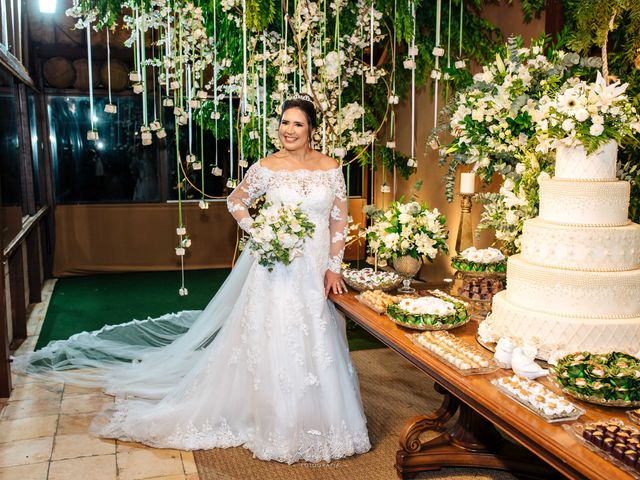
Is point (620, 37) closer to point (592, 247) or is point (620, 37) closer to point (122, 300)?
point (592, 247)

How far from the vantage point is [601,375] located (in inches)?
93.6

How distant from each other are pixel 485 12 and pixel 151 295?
15.9ft

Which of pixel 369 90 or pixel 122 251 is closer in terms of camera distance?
pixel 369 90

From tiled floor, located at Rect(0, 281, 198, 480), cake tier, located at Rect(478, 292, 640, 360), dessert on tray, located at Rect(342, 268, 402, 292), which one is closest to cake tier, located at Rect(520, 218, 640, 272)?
cake tier, located at Rect(478, 292, 640, 360)

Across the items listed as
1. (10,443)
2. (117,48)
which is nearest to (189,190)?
(117,48)

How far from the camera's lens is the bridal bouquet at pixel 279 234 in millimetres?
3766

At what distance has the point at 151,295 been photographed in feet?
26.6

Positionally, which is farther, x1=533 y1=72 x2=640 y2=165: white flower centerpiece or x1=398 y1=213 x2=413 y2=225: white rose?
x1=398 y1=213 x2=413 y2=225: white rose

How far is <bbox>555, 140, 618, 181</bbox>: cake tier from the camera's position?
2838 mm

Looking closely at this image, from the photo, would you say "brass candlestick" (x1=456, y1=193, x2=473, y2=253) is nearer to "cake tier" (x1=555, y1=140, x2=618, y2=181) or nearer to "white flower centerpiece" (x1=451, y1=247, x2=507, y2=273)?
"white flower centerpiece" (x1=451, y1=247, x2=507, y2=273)

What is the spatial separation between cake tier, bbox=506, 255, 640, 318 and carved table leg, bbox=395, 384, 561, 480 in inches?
38.0

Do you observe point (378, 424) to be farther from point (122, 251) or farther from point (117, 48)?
point (117, 48)

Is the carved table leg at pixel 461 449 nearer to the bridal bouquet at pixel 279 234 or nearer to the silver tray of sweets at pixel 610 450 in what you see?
the bridal bouquet at pixel 279 234

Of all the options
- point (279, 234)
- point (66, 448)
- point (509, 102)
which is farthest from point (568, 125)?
point (66, 448)
